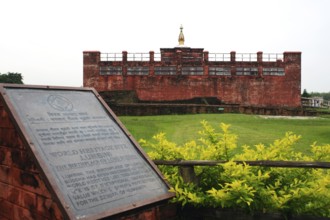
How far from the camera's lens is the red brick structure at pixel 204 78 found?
109 feet

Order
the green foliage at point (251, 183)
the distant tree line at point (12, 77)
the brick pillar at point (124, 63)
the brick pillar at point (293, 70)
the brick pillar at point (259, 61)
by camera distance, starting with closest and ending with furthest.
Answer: the green foliage at point (251, 183), the brick pillar at point (293, 70), the brick pillar at point (259, 61), the brick pillar at point (124, 63), the distant tree line at point (12, 77)

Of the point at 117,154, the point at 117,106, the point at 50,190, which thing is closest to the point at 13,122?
the point at 50,190

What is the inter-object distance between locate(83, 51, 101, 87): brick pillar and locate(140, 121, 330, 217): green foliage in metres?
30.3

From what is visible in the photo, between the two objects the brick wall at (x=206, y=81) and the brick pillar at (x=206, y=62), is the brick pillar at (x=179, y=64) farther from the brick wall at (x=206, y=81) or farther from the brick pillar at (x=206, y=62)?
the brick pillar at (x=206, y=62)

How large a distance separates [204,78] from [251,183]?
99.6ft

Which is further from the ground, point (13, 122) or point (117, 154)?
point (13, 122)

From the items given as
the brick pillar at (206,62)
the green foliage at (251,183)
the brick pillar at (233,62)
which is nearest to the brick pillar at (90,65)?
the brick pillar at (206,62)

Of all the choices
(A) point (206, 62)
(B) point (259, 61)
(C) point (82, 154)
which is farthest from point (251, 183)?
(B) point (259, 61)

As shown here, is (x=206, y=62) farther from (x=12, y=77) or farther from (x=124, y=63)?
(x=12, y=77)

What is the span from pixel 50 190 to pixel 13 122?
83 cm

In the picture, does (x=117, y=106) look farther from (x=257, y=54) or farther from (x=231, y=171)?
(x=231, y=171)

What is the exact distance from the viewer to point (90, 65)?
3344cm

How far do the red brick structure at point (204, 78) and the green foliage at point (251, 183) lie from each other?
2921cm

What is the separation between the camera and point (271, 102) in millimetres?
33125
